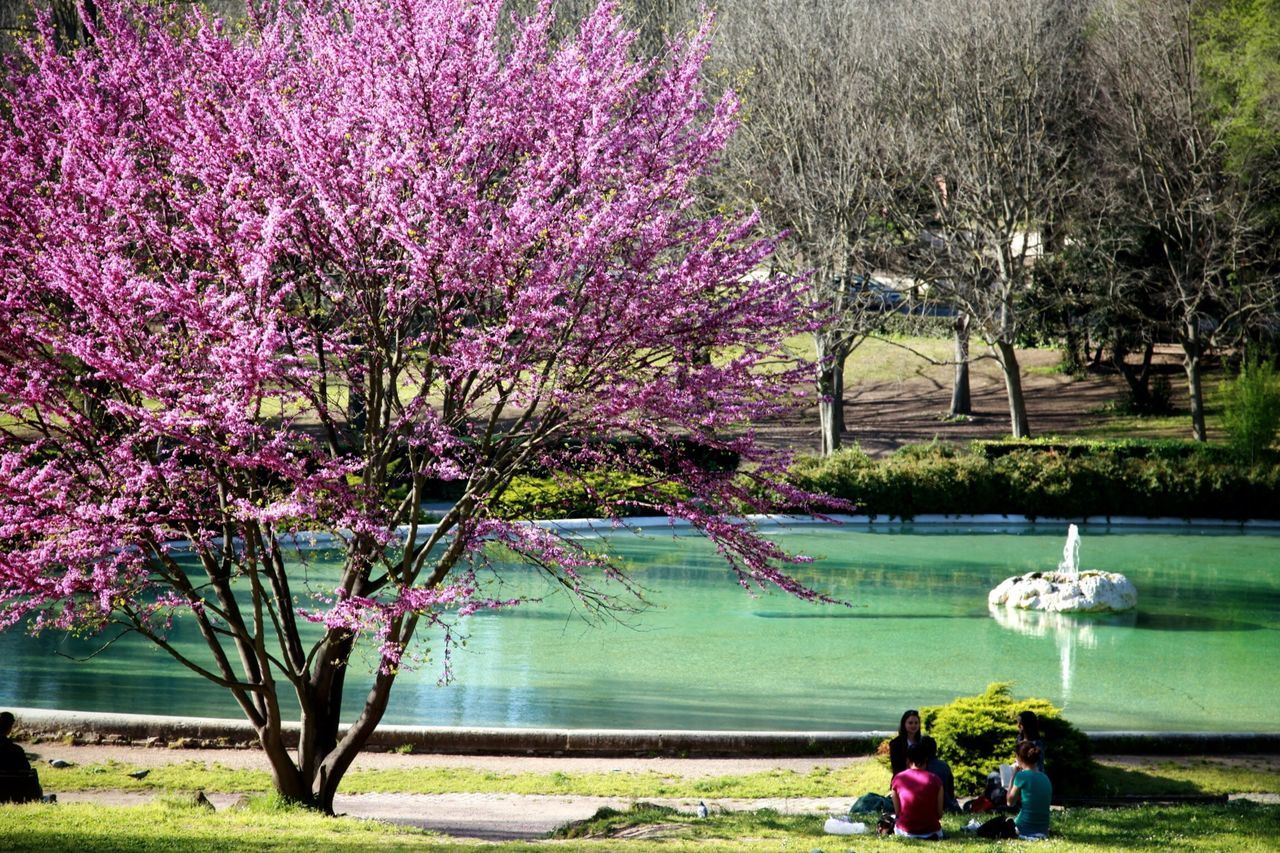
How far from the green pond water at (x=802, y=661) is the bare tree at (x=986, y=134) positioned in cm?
1253

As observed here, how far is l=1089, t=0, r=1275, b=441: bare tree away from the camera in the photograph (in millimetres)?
34625

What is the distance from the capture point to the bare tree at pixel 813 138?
3089 centimetres

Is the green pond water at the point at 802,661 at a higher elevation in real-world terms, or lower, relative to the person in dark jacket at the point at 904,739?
lower

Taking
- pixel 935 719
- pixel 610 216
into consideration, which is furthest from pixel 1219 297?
pixel 610 216

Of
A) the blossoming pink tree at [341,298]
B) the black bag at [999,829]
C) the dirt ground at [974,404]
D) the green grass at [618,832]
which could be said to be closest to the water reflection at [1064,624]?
the green grass at [618,832]

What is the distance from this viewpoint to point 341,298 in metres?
8.97

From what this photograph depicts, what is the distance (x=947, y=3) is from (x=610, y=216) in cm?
2939

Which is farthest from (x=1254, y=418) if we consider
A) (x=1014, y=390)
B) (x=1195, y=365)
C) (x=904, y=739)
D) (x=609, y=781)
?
(x=609, y=781)

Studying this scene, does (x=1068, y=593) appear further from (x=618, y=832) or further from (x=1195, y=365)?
(x=1195, y=365)

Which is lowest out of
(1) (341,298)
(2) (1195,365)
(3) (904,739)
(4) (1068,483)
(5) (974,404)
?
(3) (904,739)

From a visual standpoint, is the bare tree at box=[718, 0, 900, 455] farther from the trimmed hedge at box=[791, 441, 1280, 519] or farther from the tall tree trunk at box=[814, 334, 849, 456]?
the trimmed hedge at box=[791, 441, 1280, 519]

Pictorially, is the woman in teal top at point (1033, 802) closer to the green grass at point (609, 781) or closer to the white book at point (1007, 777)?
the white book at point (1007, 777)

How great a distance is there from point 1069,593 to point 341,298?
44.6 feet

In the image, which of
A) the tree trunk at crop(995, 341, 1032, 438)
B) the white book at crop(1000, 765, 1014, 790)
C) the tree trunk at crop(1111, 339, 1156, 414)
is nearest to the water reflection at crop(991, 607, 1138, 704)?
the white book at crop(1000, 765, 1014, 790)
